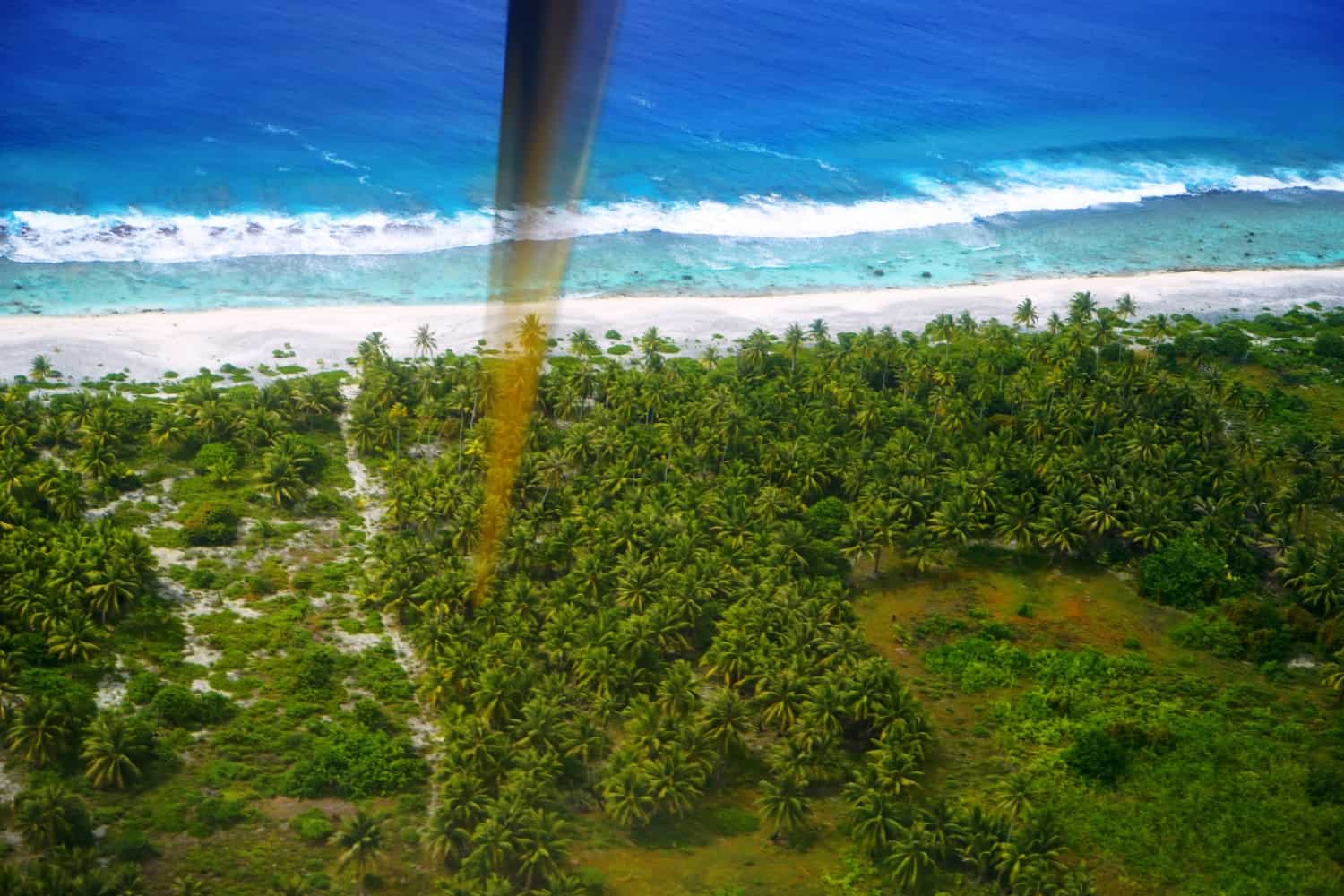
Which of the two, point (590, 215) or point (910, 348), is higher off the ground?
point (590, 215)

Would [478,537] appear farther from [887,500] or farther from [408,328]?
[408,328]

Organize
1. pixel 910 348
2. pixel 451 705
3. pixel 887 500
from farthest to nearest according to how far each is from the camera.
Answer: pixel 910 348 < pixel 887 500 < pixel 451 705

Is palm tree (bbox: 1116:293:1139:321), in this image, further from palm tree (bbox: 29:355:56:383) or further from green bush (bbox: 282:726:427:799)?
palm tree (bbox: 29:355:56:383)

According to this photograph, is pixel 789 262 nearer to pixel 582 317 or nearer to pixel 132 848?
pixel 582 317

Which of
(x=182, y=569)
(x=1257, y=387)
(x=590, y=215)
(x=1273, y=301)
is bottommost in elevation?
(x=182, y=569)

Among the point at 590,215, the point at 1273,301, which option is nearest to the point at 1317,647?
the point at 1273,301

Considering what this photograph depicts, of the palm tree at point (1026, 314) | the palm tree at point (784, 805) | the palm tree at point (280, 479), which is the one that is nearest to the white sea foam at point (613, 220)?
the palm tree at point (1026, 314)
